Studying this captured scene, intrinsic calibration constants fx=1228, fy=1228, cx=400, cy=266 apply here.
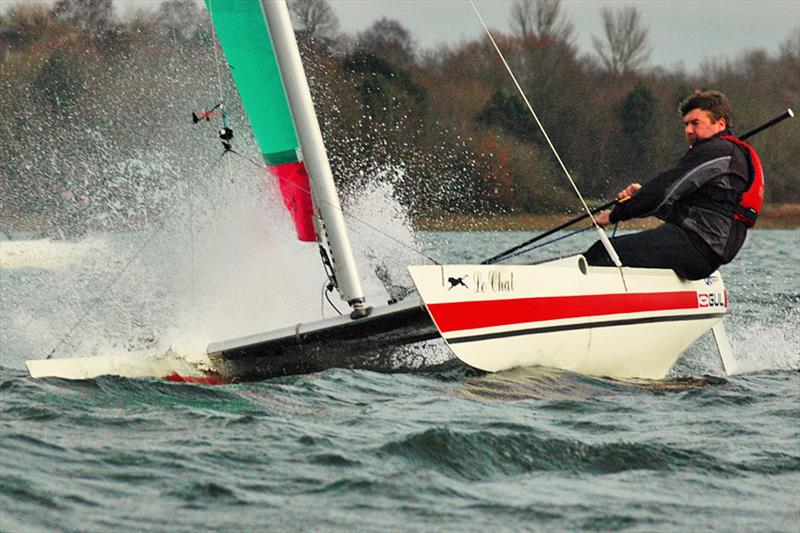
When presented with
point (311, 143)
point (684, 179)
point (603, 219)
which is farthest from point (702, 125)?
point (311, 143)

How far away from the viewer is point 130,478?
12.4 feet

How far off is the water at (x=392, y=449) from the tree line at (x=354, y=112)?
4.70 meters

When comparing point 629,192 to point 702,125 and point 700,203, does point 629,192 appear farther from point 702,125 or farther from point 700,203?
point 702,125

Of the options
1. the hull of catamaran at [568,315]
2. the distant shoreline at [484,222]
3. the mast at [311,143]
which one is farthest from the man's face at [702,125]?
the distant shoreline at [484,222]

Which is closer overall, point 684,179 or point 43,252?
point 684,179

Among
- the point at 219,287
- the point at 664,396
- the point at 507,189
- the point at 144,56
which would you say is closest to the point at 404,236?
the point at 219,287

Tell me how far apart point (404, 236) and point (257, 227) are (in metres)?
1.31

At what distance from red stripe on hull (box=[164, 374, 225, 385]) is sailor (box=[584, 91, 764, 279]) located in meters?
2.06

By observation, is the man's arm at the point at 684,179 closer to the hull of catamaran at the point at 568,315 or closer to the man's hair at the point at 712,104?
the man's hair at the point at 712,104

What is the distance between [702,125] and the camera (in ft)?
21.3

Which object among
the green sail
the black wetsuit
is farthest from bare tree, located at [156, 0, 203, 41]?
the black wetsuit

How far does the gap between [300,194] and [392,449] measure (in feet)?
8.00

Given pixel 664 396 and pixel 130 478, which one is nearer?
pixel 130 478

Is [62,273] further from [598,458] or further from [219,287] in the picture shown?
[598,458]
